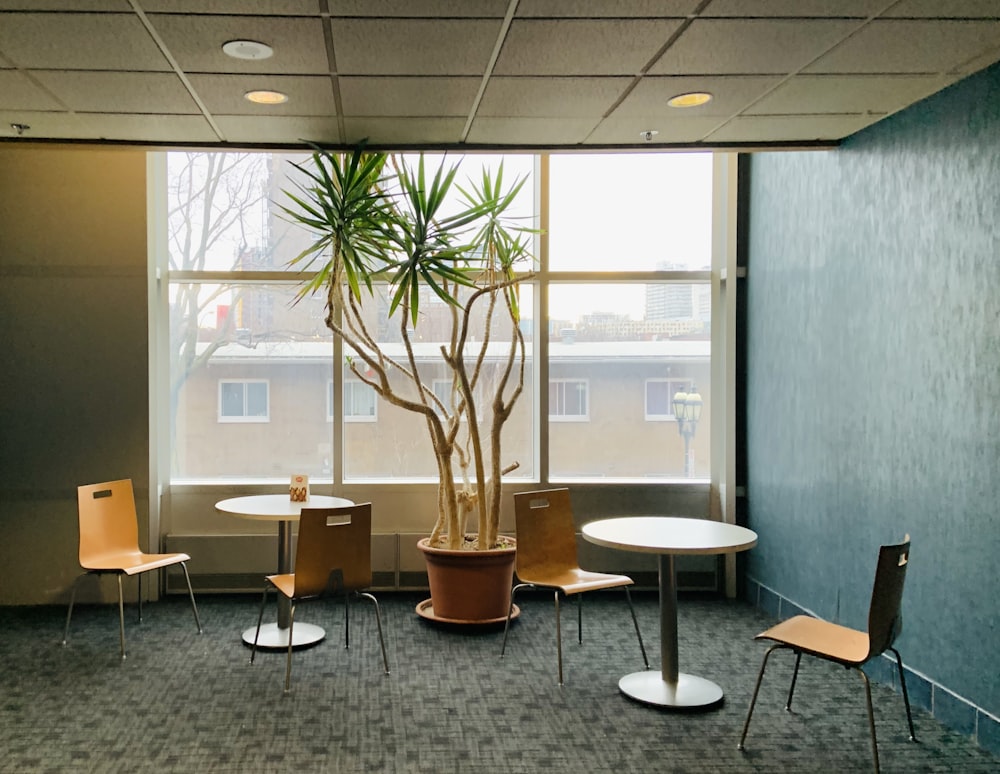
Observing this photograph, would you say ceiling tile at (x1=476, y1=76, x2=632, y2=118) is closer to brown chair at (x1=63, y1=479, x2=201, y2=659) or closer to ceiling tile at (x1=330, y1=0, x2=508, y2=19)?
ceiling tile at (x1=330, y1=0, x2=508, y2=19)

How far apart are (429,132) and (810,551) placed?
3245 millimetres

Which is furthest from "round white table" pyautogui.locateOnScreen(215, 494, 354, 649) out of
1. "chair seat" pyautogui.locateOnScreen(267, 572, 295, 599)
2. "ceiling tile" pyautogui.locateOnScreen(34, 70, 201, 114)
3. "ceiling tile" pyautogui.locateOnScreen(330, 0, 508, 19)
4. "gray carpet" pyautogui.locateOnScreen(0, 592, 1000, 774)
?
"ceiling tile" pyautogui.locateOnScreen(330, 0, 508, 19)

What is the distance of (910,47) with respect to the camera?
11.0 ft

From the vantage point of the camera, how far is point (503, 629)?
5.28 meters

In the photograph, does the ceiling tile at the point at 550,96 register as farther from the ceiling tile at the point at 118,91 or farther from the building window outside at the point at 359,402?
the building window outside at the point at 359,402

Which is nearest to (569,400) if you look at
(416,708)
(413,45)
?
(416,708)

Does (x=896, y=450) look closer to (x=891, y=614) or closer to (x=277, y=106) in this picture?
(x=891, y=614)

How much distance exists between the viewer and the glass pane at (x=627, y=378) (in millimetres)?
6391

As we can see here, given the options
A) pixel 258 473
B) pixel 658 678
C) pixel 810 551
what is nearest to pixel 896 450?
pixel 810 551

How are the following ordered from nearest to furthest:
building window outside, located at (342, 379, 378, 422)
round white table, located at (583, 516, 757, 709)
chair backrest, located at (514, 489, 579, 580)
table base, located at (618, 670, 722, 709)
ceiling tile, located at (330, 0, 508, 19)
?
ceiling tile, located at (330, 0, 508, 19) → round white table, located at (583, 516, 757, 709) → table base, located at (618, 670, 722, 709) → chair backrest, located at (514, 489, 579, 580) → building window outside, located at (342, 379, 378, 422)

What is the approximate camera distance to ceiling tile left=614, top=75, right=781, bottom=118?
12.3 feet

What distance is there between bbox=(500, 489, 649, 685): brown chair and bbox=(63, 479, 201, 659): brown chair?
1.90 metres

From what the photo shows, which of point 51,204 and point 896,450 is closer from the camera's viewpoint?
point 896,450

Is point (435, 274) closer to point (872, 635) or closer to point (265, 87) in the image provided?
point (265, 87)
